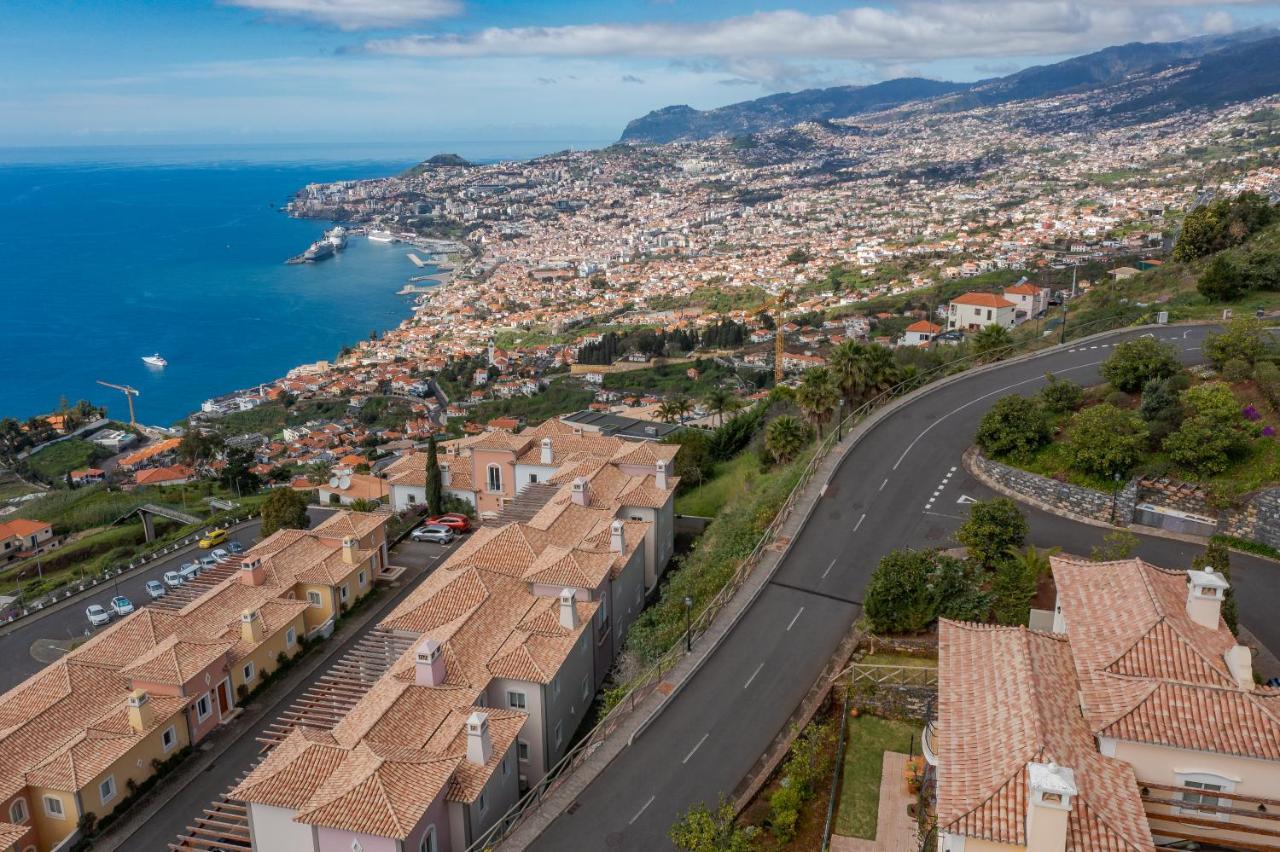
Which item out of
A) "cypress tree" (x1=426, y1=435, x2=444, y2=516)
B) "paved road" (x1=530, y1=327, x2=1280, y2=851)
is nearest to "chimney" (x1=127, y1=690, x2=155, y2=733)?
"paved road" (x1=530, y1=327, x2=1280, y2=851)

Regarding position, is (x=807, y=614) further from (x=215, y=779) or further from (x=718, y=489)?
(x=718, y=489)

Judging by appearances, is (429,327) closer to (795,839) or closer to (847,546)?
(847,546)

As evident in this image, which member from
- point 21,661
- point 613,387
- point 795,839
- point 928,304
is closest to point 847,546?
point 795,839

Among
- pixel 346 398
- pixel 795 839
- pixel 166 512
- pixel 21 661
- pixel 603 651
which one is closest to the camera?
pixel 795 839

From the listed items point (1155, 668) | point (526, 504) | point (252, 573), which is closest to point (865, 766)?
point (1155, 668)

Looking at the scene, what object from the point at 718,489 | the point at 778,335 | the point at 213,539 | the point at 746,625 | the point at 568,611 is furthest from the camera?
the point at 778,335

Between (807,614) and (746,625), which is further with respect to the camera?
(807,614)
